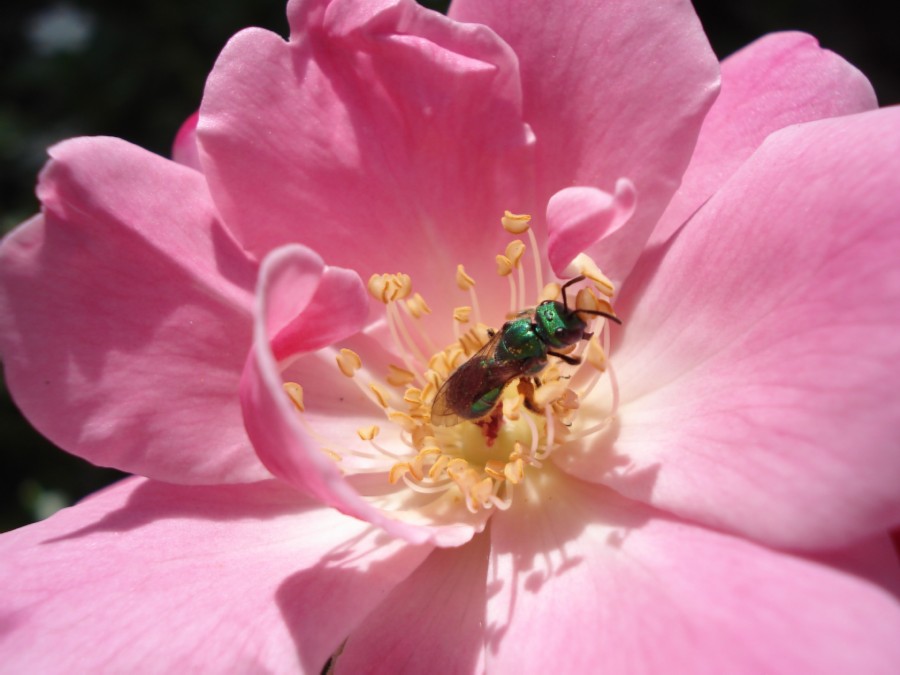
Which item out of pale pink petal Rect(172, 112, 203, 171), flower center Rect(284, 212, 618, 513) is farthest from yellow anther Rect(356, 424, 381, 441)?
pale pink petal Rect(172, 112, 203, 171)

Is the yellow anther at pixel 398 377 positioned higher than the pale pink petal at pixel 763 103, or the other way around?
the pale pink petal at pixel 763 103

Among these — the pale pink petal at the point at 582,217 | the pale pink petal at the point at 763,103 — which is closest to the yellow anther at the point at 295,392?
the pale pink petal at the point at 582,217

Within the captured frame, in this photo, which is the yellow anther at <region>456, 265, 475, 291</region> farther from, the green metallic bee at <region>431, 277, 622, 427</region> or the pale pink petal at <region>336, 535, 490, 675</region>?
the pale pink petal at <region>336, 535, 490, 675</region>

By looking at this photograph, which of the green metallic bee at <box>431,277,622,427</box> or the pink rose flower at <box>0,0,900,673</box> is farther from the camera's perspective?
the green metallic bee at <box>431,277,622,427</box>

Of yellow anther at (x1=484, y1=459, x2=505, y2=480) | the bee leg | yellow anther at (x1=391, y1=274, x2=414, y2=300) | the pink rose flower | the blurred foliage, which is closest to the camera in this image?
the pink rose flower

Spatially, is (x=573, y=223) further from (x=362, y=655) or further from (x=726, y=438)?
(x=362, y=655)

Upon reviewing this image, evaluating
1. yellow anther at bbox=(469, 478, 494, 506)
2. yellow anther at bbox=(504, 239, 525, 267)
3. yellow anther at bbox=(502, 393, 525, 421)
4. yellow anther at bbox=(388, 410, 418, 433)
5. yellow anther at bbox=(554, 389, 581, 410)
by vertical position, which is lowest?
yellow anther at bbox=(469, 478, 494, 506)

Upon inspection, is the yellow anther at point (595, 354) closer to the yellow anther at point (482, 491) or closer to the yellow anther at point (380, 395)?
the yellow anther at point (482, 491)
